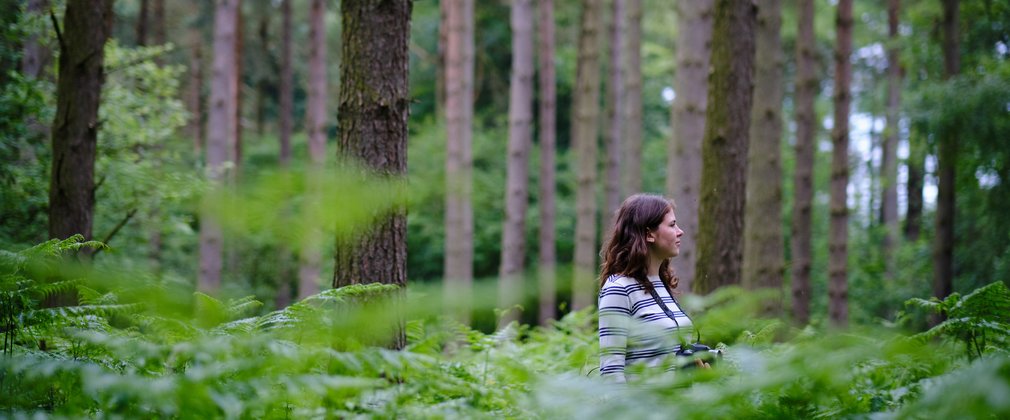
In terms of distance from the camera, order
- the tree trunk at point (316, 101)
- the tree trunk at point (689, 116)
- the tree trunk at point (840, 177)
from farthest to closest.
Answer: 1. the tree trunk at point (316, 101)
2. the tree trunk at point (840, 177)
3. the tree trunk at point (689, 116)

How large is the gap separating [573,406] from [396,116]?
320 centimetres

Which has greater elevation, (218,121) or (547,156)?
(218,121)

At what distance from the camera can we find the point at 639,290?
4.08 m

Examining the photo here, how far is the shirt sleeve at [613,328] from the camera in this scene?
3797mm

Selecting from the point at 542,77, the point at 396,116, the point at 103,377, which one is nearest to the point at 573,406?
the point at 103,377

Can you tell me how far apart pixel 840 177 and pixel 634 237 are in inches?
433

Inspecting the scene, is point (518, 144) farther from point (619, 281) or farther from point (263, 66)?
point (263, 66)

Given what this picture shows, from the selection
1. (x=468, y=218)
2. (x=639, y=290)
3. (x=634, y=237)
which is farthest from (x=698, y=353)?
(x=468, y=218)

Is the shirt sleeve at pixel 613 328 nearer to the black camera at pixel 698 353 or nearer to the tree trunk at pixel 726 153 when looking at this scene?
the black camera at pixel 698 353

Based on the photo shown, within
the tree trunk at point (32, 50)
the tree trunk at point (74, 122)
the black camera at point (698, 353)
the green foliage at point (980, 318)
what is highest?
the tree trunk at point (32, 50)

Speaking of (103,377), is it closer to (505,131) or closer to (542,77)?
(542,77)

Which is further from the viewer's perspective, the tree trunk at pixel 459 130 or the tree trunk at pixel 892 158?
the tree trunk at pixel 892 158

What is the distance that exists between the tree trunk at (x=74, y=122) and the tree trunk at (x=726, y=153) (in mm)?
5379

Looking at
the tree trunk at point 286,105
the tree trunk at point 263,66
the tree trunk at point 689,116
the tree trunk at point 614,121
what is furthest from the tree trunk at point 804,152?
the tree trunk at point 263,66
